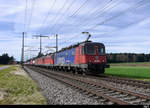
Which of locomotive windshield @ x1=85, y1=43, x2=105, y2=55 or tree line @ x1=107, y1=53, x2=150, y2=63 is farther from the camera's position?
tree line @ x1=107, y1=53, x2=150, y2=63

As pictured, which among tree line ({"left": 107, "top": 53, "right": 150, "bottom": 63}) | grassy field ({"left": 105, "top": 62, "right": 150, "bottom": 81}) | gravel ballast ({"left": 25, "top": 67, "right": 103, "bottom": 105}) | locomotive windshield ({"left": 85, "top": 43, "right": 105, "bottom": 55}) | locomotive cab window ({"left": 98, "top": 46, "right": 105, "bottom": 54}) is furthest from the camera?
tree line ({"left": 107, "top": 53, "right": 150, "bottom": 63})

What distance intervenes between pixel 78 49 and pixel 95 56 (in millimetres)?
2119

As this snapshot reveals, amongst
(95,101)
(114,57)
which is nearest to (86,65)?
(95,101)

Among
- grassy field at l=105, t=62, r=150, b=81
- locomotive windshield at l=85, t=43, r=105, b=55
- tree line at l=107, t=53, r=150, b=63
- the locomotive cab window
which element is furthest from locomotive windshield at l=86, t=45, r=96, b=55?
tree line at l=107, t=53, r=150, b=63

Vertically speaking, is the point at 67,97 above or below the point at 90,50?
below

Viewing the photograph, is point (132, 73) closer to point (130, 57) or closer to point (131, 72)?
point (131, 72)

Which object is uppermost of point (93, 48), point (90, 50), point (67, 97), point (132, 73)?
point (93, 48)

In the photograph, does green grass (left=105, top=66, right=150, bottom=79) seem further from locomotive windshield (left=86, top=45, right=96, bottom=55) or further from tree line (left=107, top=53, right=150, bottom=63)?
tree line (left=107, top=53, right=150, bottom=63)

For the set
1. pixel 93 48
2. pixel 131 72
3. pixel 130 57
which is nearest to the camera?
pixel 93 48

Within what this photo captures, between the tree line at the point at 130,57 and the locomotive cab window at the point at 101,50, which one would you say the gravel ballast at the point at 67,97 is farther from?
the tree line at the point at 130,57

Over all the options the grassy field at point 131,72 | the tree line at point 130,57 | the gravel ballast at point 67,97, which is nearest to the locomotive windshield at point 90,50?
the grassy field at point 131,72

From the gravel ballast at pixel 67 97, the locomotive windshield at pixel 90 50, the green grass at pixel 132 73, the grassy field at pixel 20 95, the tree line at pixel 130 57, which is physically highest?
the tree line at pixel 130 57

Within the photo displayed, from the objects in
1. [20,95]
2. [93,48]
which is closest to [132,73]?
[93,48]

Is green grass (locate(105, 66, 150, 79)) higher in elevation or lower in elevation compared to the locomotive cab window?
lower
